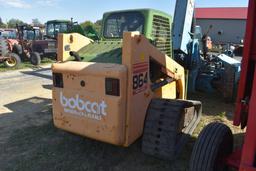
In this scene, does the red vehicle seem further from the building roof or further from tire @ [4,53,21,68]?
the building roof

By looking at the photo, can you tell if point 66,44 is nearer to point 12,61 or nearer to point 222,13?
point 12,61

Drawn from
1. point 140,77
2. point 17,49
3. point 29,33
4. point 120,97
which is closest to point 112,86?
point 120,97

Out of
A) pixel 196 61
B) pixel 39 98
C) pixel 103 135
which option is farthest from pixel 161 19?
pixel 39 98

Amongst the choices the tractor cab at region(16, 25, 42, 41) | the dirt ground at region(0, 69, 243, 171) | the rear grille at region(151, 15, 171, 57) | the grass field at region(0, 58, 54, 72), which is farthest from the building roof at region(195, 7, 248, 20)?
the rear grille at region(151, 15, 171, 57)

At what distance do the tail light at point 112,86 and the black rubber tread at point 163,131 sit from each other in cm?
61

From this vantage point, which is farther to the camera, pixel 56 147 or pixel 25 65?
pixel 25 65

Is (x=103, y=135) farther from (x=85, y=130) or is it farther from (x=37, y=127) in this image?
(x=37, y=127)

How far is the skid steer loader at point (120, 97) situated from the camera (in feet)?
10.6

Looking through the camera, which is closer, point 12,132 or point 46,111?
point 12,132

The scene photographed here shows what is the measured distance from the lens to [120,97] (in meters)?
3.21

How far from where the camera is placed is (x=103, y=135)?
11.1ft

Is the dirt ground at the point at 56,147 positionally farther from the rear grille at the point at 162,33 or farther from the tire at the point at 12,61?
the tire at the point at 12,61

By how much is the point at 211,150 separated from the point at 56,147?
7.80 feet

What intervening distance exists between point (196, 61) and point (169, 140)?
146 inches
